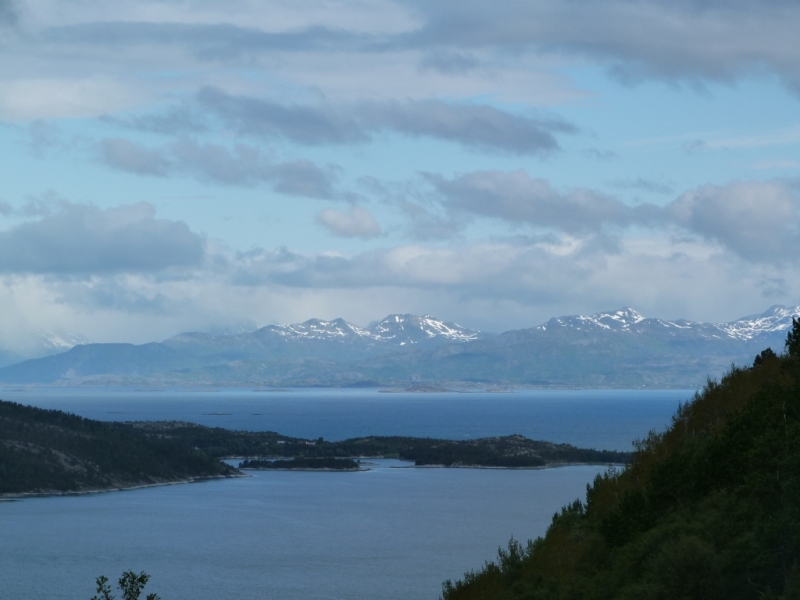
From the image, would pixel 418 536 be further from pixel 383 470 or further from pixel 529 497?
pixel 383 470

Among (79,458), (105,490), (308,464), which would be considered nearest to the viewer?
(105,490)

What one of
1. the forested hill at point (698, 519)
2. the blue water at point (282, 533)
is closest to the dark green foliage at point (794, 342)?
the forested hill at point (698, 519)

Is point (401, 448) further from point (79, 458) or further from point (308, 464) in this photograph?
point (79, 458)

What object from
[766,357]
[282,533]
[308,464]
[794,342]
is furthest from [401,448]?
[794,342]

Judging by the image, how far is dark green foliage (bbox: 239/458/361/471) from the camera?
514ft

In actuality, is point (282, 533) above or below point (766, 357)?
below

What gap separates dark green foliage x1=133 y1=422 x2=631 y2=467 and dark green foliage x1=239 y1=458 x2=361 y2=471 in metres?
6.11

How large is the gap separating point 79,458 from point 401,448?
2162 inches

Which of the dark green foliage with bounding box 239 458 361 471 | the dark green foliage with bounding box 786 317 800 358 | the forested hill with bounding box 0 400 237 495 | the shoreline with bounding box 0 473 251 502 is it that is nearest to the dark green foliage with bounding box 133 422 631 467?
the dark green foliage with bounding box 239 458 361 471

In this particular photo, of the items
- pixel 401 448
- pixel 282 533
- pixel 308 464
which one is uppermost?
pixel 401 448

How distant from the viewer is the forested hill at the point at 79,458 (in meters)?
130

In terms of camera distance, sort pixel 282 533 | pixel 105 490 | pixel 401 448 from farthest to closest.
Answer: pixel 401 448, pixel 105 490, pixel 282 533

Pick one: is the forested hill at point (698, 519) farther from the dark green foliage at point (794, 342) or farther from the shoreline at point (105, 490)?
the shoreline at point (105, 490)

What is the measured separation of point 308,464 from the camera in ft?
523
